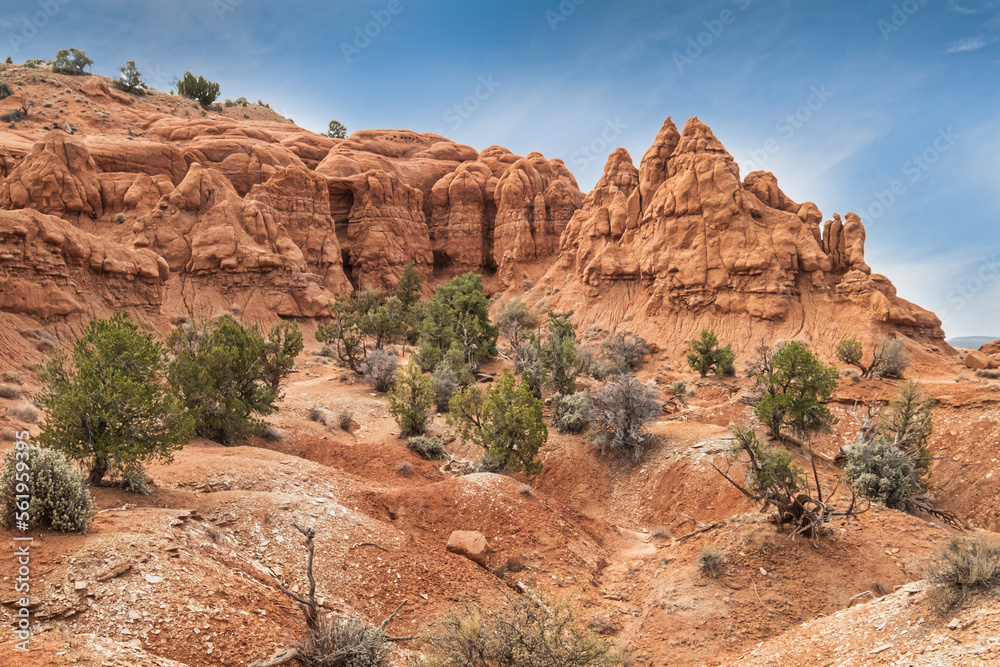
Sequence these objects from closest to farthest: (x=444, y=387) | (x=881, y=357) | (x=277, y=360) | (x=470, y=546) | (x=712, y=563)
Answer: (x=712, y=563), (x=470, y=546), (x=277, y=360), (x=444, y=387), (x=881, y=357)

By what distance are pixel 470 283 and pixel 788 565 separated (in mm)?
31523

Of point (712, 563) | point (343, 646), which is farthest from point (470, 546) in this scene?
point (712, 563)

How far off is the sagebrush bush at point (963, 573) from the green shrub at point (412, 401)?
16.8 m

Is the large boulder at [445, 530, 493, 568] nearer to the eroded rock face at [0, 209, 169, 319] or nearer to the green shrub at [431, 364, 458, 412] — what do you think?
the green shrub at [431, 364, 458, 412]

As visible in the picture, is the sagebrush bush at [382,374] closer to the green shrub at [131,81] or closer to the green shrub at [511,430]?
the green shrub at [511,430]

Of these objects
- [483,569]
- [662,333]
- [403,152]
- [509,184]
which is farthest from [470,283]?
[403,152]

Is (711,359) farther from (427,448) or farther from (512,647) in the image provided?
(512,647)

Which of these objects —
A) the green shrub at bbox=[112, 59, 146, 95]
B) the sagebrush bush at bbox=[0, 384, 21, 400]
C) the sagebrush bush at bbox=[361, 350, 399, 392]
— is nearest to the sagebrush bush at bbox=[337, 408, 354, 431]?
the sagebrush bush at bbox=[361, 350, 399, 392]

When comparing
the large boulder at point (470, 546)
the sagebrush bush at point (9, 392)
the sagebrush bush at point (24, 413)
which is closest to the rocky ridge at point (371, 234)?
the sagebrush bush at point (9, 392)

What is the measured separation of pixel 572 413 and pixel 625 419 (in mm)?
2529

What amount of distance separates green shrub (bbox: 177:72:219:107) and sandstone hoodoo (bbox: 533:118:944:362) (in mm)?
63067

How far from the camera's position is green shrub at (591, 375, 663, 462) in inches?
770

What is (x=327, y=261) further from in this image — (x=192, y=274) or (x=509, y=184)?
(x=509, y=184)

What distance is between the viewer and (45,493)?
295 inches
